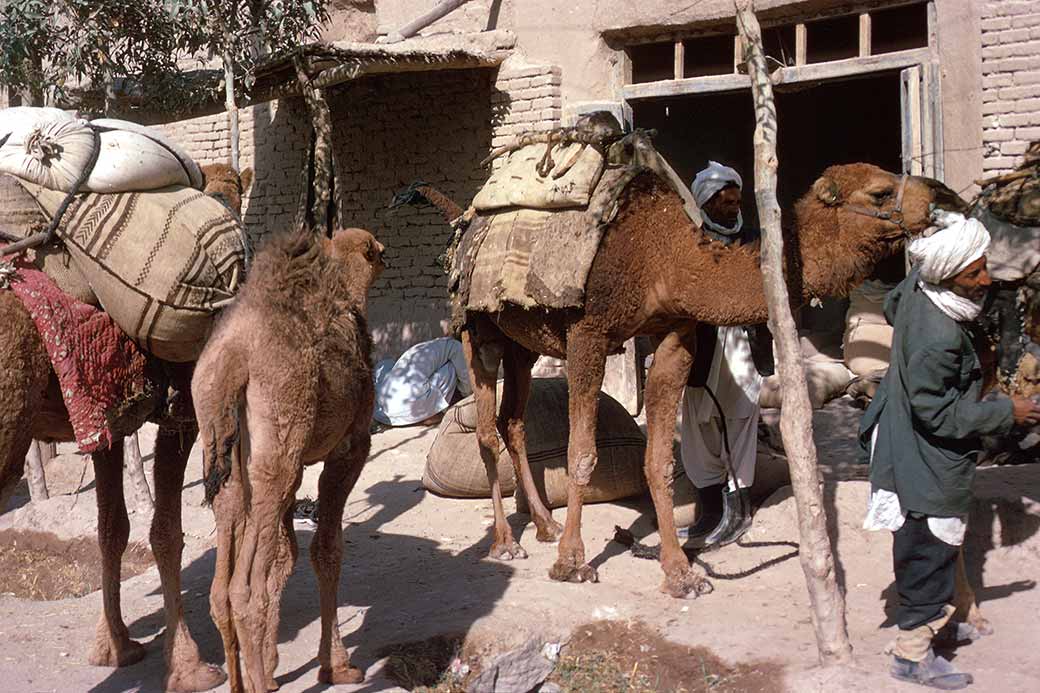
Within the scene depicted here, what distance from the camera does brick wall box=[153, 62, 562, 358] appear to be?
1084cm

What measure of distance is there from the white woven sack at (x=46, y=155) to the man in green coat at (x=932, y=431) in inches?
133

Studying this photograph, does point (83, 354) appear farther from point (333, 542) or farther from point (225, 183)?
point (225, 183)

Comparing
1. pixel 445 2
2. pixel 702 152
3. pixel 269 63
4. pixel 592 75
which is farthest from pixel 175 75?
pixel 702 152

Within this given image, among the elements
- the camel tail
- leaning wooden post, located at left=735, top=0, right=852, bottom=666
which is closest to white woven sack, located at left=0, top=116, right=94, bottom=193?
the camel tail

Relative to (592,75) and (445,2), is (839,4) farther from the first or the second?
(445,2)

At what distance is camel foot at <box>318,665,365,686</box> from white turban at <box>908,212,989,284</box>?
2.94 metres

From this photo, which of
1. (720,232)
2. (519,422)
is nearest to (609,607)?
(519,422)

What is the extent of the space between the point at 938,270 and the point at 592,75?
6.64 metres

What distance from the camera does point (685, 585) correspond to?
591 centimetres

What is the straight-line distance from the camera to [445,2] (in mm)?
10891

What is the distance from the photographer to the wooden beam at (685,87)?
9.77 m

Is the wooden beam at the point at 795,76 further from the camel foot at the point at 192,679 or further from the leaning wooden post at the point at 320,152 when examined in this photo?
the camel foot at the point at 192,679

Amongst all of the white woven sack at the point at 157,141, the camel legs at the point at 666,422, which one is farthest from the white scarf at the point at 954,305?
the white woven sack at the point at 157,141

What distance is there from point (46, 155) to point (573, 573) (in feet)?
11.6
